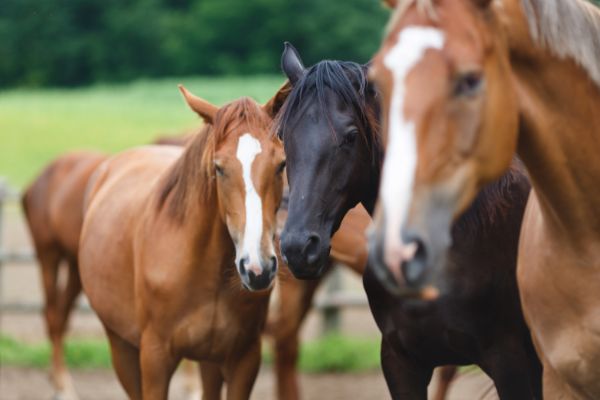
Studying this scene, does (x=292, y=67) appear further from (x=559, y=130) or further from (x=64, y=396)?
(x=64, y=396)

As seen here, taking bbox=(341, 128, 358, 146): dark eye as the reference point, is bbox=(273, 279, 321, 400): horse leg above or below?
below

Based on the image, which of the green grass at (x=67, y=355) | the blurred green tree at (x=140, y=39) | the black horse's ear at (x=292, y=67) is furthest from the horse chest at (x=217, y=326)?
the blurred green tree at (x=140, y=39)

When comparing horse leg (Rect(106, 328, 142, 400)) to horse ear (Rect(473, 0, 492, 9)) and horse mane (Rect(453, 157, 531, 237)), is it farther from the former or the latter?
horse ear (Rect(473, 0, 492, 9))

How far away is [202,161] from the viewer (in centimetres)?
488

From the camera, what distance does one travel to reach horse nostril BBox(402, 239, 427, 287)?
95.6 inches

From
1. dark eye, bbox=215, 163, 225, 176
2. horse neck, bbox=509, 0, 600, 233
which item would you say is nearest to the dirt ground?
dark eye, bbox=215, 163, 225, 176

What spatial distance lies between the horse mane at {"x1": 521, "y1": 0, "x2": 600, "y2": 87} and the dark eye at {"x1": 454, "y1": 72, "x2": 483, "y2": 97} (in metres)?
0.36

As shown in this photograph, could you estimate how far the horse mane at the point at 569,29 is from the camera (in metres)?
2.83

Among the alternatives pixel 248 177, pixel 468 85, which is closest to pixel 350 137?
pixel 248 177

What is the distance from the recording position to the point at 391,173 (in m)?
2.47

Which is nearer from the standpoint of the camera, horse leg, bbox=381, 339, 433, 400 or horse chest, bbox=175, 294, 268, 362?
horse leg, bbox=381, 339, 433, 400

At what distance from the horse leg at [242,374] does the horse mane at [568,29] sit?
252 centimetres

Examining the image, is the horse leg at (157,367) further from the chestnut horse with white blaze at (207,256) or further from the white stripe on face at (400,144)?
the white stripe on face at (400,144)

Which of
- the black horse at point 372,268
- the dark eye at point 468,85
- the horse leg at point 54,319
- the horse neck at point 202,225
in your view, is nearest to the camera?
the dark eye at point 468,85
